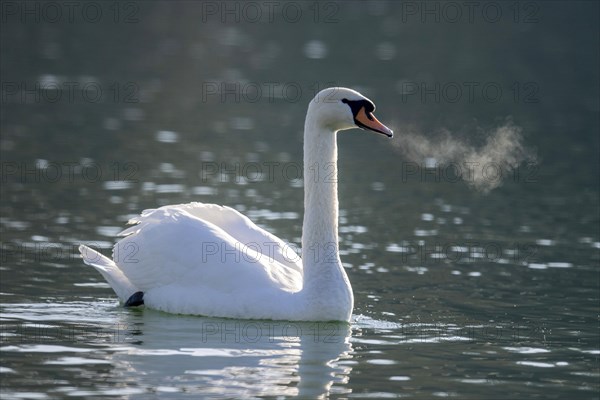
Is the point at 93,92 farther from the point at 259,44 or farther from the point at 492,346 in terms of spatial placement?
the point at 492,346

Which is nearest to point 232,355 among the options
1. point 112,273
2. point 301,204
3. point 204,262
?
point 204,262

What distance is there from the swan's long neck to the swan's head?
4.4 inches

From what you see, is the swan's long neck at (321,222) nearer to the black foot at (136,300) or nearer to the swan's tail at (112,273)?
the black foot at (136,300)

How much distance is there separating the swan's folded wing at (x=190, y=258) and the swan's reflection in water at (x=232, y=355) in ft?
1.18

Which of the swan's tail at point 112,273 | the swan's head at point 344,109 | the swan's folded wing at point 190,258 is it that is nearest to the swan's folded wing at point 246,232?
the swan's folded wing at point 190,258

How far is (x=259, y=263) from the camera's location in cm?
1309

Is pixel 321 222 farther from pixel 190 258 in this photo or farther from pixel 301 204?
pixel 301 204

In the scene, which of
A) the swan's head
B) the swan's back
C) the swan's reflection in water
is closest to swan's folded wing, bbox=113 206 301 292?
the swan's back

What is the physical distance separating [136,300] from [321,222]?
1947mm

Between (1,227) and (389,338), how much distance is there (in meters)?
6.16

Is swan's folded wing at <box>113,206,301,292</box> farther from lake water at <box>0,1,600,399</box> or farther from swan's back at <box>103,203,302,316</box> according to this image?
lake water at <box>0,1,600,399</box>

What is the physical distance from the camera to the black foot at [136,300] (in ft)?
44.3

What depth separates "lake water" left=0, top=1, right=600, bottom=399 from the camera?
1127 centimetres

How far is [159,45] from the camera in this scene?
46094mm
